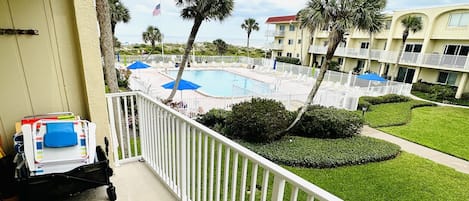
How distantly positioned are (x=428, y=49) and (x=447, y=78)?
2.37 metres

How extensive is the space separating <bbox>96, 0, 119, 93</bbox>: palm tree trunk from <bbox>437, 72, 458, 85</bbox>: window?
2060 centimetres

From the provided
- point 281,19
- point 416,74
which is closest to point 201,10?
point 416,74

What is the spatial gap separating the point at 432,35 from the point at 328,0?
15104 mm

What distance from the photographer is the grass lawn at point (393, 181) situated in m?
4.42

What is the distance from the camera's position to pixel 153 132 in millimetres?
2717

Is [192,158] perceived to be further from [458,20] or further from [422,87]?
[458,20]

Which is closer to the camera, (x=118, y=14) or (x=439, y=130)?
(x=439, y=130)

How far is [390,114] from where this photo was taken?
34.6 feet

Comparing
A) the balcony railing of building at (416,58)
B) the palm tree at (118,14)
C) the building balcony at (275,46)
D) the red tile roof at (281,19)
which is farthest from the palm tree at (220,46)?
the palm tree at (118,14)

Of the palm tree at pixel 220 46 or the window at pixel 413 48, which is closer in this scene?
the window at pixel 413 48

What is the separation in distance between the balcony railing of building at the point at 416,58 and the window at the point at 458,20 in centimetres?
206

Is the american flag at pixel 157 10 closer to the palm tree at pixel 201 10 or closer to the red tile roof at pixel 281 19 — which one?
the palm tree at pixel 201 10

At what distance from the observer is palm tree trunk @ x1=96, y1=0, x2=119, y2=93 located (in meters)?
4.77

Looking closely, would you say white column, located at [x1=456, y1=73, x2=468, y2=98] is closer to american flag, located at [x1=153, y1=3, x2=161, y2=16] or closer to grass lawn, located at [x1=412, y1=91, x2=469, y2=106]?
grass lawn, located at [x1=412, y1=91, x2=469, y2=106]
